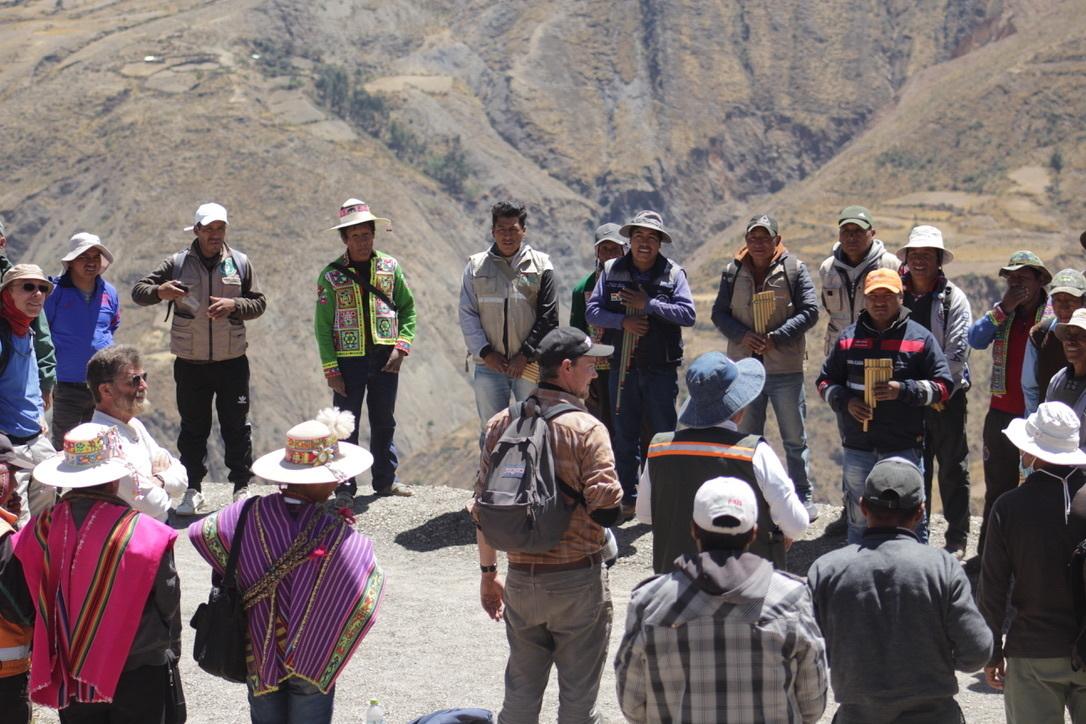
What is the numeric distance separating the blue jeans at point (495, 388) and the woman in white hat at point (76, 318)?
2.46m

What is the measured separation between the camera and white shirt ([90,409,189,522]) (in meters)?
5.12

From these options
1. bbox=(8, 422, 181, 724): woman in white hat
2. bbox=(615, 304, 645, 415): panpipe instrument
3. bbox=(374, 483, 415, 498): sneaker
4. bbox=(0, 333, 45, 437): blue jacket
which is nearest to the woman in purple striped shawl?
bbox=(8, 422, 181, 724): woman in white hat

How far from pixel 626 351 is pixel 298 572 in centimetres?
465

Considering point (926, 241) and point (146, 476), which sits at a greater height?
point (926, 241)

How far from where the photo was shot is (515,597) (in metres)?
5.14

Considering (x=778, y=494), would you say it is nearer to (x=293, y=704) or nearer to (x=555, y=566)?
(x=555, y=566)

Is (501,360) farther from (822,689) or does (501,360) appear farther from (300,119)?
(300,119)

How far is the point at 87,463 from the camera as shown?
4820 millimetres

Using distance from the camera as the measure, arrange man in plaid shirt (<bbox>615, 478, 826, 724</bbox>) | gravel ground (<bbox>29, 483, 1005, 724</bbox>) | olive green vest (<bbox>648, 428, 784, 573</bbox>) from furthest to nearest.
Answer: gravel ground (<bbox>29, 483, 1005, 724</bbox>)
olive green vest (<bbox>648, 428, 784, 573</bbox>)
man in plaid shirt (<bbox>615, 478, 826, 724</bbox>)

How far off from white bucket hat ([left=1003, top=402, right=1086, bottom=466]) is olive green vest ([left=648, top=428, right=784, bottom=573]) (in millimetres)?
1024

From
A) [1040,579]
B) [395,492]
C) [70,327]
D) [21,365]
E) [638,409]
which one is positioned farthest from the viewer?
[395,492]

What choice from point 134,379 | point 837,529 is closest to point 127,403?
point 134,379

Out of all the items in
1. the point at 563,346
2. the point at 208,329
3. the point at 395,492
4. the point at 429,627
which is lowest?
the point at 429,627

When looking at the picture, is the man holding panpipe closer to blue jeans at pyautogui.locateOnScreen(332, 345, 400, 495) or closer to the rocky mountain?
blue jeans at pyautogui.locateOnScreen(332, 345, 400, 495)
